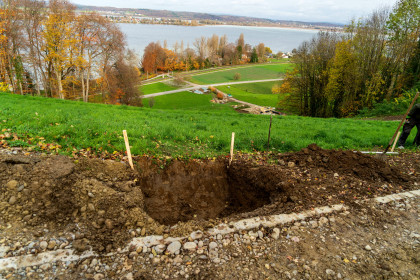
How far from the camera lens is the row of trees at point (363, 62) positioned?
2372 centimetres

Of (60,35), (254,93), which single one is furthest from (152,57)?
(60,35)

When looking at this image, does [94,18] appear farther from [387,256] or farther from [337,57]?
[387,256]

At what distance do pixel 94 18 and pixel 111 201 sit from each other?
2808 centimetres

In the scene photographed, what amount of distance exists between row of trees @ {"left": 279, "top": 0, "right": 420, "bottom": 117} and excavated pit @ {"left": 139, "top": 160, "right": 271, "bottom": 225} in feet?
76.4

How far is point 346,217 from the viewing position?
5355 mm

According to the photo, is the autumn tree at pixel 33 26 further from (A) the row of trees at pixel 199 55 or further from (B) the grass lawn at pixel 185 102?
(A) the row of trees at pixel 199 55

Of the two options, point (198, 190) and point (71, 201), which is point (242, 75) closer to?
point (198, 190)

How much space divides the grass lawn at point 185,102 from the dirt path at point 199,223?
38.0 meters

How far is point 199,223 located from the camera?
4957mm

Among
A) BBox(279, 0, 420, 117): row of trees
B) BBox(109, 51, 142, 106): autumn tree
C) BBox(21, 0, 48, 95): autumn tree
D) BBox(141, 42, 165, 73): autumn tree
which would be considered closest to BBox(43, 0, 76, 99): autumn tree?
BBox(21, 0, 48, 95): autumn tree

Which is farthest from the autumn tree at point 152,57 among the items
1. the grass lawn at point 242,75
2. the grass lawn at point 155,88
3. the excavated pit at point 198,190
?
the excavated pit at point 198,190

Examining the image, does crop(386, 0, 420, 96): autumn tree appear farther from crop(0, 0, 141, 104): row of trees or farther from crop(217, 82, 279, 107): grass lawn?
crop(0, 0, 141, 104): row of trees

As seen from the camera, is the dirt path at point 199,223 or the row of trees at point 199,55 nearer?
the dirt path at point 199,223

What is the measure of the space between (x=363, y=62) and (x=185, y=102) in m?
32.6
